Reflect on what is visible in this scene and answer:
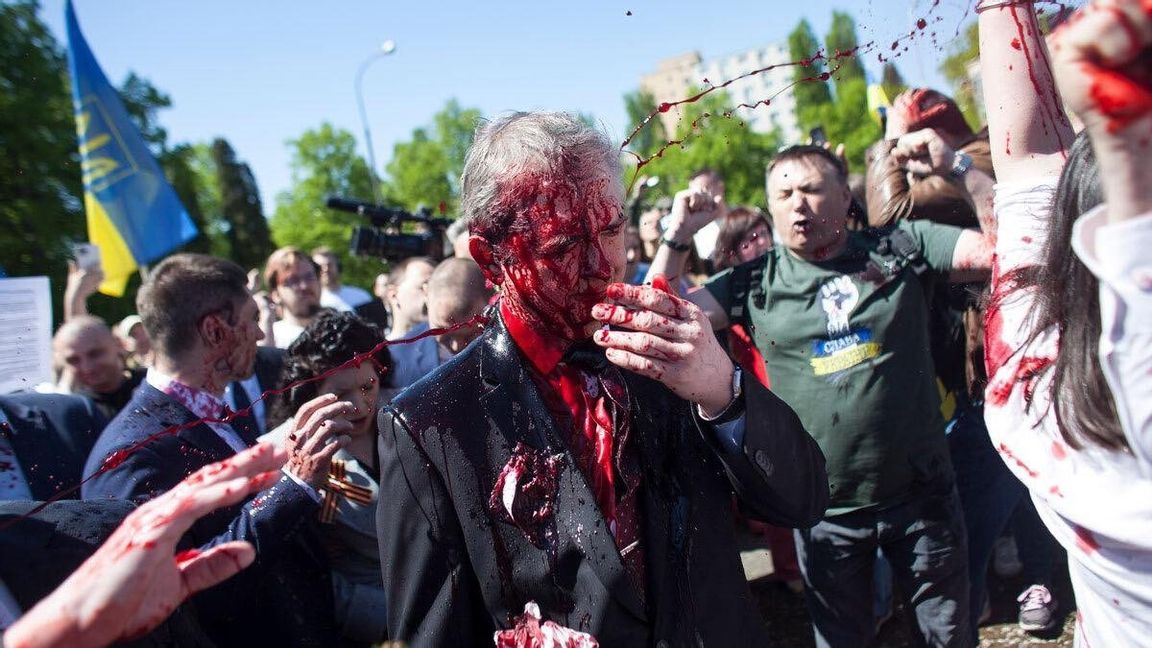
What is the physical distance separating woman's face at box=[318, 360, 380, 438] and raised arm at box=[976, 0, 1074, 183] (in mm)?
2187

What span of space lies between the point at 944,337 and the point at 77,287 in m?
4.84

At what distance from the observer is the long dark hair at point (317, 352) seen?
285 centimetres

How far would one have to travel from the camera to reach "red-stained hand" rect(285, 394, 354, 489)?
2.19 m

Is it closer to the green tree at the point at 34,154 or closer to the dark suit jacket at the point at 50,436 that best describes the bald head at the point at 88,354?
the dark suit jacket at the point at 50,436

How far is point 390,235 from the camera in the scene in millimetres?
5730

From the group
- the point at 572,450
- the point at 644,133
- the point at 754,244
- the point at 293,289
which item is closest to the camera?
the point at 572,450

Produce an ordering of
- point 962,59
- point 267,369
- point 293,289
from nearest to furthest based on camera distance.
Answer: point 962,59 < point 267,369 < point 293,289

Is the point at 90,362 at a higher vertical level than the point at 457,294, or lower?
higher

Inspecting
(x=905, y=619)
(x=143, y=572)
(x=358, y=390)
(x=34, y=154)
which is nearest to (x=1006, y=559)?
(x=905, y=619)

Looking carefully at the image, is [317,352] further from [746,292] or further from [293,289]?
[293,289]

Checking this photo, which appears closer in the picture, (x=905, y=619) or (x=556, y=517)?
(x=556, y=517)

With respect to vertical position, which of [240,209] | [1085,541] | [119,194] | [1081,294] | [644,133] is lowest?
[1085,541]

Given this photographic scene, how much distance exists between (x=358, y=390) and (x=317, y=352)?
216 mm

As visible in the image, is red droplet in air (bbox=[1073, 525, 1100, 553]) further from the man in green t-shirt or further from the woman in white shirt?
the man in green t-shirt
